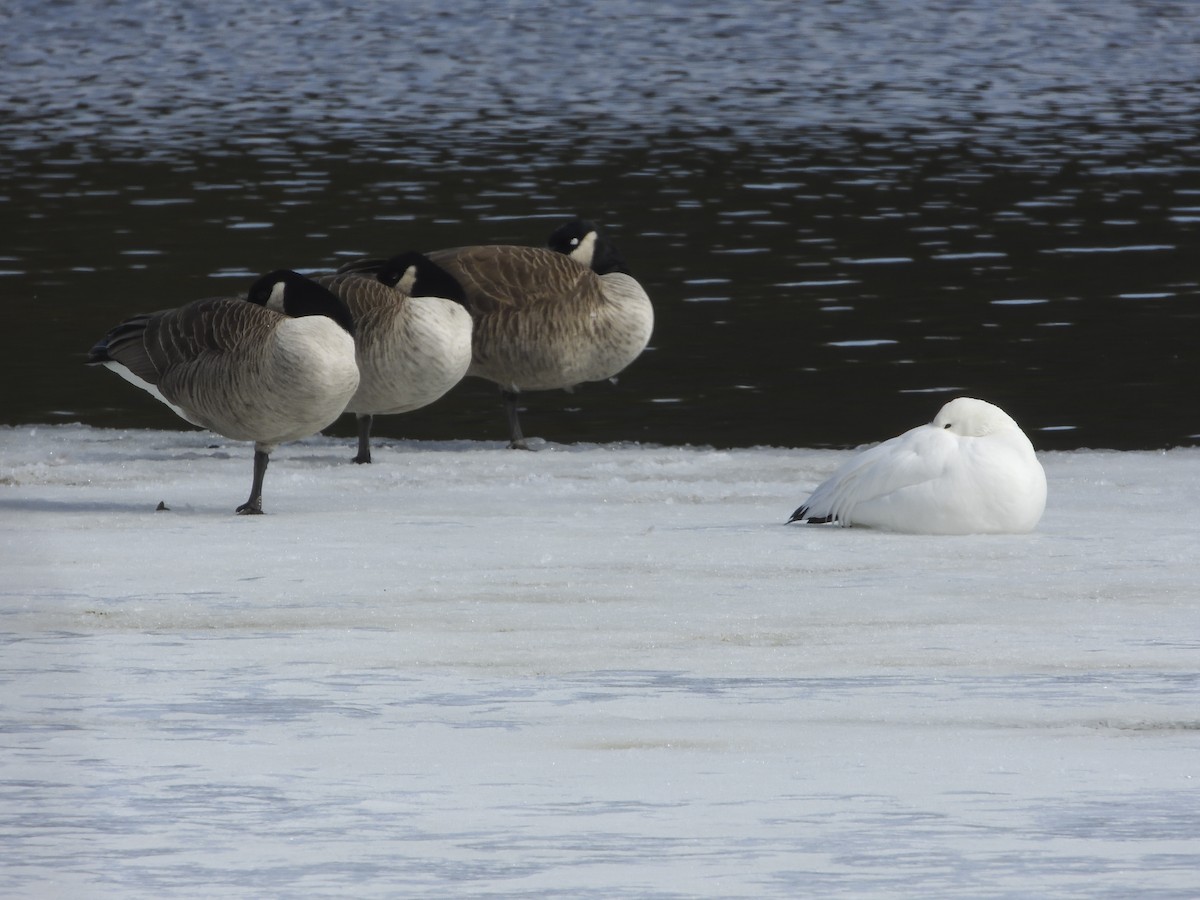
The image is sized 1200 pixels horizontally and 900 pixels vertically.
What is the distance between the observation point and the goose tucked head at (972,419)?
7781mm

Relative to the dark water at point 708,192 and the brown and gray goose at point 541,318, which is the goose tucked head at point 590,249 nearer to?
the brown and gray goose at point 541,318

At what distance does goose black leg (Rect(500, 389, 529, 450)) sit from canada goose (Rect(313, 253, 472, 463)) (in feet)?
3.09

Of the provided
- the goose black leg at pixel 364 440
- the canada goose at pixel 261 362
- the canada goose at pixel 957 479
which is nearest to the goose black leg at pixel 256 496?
the canada goose at pixel 261 362

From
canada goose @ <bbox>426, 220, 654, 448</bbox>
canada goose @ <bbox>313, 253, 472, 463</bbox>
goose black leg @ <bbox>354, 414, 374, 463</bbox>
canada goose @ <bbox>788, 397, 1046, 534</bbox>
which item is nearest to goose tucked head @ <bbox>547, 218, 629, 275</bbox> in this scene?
canada goose @ <bbox>426, 220, 654, 448</bbox>

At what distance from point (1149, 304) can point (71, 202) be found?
1342cm

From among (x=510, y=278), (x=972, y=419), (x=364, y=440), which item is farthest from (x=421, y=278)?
(x=972, y=419)

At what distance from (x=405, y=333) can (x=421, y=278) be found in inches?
12.9

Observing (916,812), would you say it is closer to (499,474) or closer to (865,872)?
(865,872)

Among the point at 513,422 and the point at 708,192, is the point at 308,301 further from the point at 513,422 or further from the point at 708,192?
the point at 708,192

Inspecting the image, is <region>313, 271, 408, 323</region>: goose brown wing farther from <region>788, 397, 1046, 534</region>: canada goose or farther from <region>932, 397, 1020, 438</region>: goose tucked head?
<region>932, 397, 1020, 438</region>: goose tucked head

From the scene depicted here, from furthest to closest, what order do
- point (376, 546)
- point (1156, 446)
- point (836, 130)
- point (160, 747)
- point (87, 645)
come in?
point (836, 130), point (1156, 446), point (376, 546), point (87, 645), point (160, 747)

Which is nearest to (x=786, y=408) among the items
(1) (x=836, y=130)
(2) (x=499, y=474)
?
(2) (x=499, y=474)

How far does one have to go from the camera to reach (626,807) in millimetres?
4508

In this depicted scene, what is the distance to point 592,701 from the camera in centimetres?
537
